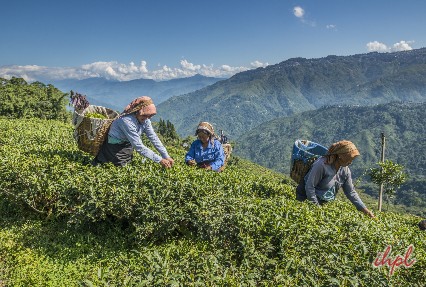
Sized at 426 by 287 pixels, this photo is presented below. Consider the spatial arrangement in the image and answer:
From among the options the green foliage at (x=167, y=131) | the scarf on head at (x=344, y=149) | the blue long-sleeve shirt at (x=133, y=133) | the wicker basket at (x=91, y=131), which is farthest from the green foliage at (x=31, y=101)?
the scarf on head at (x=344, y=149)

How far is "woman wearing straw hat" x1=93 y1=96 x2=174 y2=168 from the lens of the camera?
5.86 m

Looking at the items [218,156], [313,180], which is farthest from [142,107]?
[313,180]

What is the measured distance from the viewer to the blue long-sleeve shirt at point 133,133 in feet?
19.2

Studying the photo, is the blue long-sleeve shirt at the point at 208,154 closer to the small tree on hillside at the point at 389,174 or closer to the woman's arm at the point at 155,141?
the woman's arm at the point at 155,141

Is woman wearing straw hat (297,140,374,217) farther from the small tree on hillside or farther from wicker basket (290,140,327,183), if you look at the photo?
the small tree on hillside

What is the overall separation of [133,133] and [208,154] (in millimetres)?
2169

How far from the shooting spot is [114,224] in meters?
6.05

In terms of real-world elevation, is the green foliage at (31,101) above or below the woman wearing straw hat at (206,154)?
above

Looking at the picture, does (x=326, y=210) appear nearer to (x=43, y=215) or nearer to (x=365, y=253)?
(x=365, y=253)

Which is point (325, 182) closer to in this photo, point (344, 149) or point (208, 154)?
point (344, 149)

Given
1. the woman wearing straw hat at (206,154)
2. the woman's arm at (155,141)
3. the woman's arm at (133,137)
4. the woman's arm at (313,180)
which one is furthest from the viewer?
the woman wearing straw hat at (206,154)

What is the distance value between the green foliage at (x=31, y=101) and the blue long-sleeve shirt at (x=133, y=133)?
40.9 m

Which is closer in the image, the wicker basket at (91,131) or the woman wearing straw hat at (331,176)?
the woman wearing straw hat at (331,176)

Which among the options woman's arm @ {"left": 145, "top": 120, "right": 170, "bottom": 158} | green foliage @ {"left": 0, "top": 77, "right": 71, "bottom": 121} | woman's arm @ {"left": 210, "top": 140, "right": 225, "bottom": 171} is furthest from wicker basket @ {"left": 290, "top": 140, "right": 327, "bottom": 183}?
green foliage @ {"left": 0, "top": 77, "right": 71, "bottom": 121}
